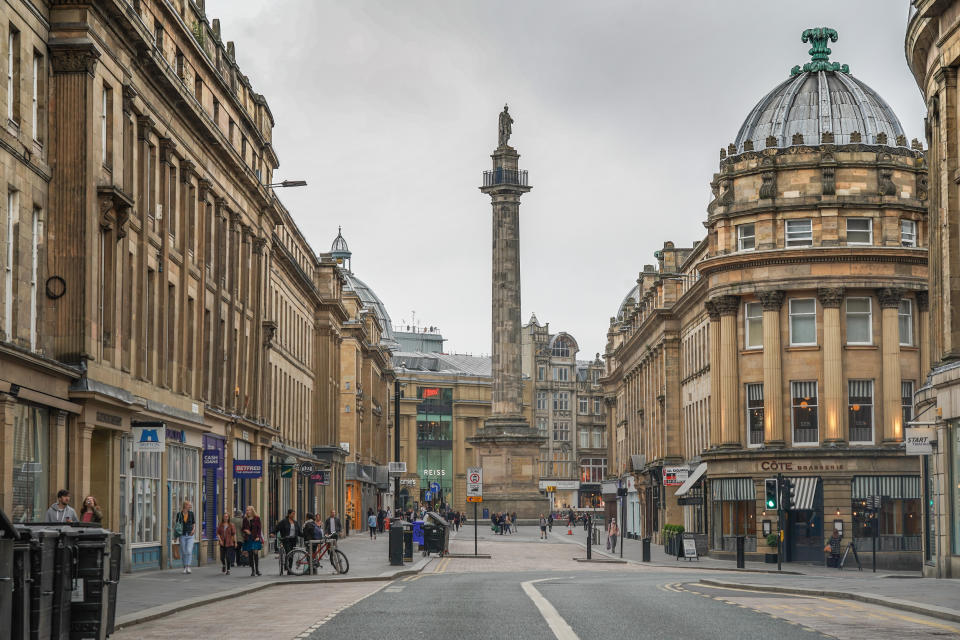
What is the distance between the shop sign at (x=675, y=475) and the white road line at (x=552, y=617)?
102 feet

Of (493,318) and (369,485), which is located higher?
(493,318)

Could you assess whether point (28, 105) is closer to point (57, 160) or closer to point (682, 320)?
point (57, 160)

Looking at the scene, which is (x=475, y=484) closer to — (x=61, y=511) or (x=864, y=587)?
(x=864, y=587)

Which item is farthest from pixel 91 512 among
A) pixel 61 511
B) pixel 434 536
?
pixel 434 536

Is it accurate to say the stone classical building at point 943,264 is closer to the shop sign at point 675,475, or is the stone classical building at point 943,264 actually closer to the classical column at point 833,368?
the classical column at point 833,368

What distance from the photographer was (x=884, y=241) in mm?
58625

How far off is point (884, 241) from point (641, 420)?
36307 mm

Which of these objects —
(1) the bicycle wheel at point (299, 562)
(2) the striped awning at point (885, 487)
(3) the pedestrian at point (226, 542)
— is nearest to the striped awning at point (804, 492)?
(2) the striped awning at point (885, 487)

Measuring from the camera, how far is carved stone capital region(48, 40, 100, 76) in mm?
30984

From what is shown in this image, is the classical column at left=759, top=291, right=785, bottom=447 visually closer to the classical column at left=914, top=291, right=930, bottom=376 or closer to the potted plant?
the potted plant

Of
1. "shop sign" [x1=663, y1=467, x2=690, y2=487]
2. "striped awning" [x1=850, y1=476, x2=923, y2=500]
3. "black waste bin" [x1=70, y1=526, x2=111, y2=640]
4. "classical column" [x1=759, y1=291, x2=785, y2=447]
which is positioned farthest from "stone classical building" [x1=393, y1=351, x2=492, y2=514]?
"black waste bin" [x1=70, y1=526, x2=111, y2=640]

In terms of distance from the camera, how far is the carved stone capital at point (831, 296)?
5847cm

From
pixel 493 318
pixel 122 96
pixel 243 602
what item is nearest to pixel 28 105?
pixel 122 96

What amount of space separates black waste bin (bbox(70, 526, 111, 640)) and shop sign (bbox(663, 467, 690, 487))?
45946mm
